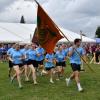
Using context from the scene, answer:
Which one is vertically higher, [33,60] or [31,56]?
[31,56]

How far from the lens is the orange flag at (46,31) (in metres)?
14.4

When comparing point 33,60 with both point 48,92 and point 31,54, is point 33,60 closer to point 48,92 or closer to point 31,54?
point 31,54

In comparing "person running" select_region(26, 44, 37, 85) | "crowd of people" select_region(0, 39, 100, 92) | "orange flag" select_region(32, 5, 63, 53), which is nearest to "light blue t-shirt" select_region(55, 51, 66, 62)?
"crowd of people" select_region(0, 39, 100, 92)

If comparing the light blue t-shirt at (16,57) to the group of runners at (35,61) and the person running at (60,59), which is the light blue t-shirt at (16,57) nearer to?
the group of runners at (35,61)

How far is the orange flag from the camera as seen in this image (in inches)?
569

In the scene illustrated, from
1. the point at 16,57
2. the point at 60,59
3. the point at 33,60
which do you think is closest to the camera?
the point at 16,57

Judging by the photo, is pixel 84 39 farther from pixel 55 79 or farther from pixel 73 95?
pixel 73 95

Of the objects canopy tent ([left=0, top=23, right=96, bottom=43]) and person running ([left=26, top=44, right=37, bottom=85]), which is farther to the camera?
canopy tent ([left=0, top=23, right=96, bottom=43])

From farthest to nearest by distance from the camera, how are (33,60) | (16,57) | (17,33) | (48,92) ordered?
1. (17,33)
2. (33,60)
3. (16,57)
4. (48,92)

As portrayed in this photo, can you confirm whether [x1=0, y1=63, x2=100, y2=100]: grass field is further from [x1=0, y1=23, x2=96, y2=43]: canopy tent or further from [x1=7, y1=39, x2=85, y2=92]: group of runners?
[x1=0, y1=23, x2=96, y2=43]: canopy tent

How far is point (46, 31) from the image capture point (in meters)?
14.8

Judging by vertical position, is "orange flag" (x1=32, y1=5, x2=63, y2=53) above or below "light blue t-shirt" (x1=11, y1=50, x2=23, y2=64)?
above

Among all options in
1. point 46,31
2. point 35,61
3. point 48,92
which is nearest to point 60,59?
point 35,61

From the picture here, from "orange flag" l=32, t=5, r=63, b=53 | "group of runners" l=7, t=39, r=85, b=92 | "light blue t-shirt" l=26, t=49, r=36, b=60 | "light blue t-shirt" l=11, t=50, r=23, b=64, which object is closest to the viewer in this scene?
"orange flag" l=32, t=5, r=63, b=53
